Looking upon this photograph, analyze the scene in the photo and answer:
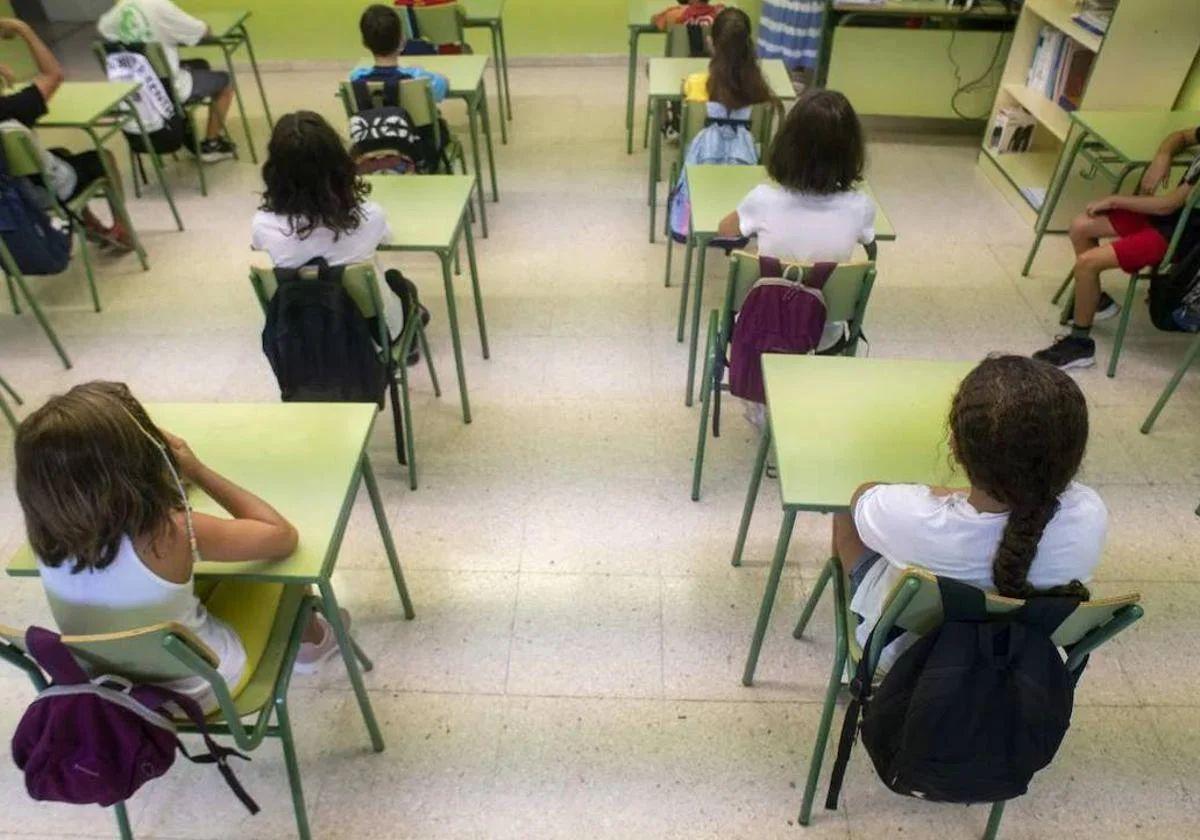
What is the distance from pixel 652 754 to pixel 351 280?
1.37 m

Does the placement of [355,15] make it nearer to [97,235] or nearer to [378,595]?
[97,235]

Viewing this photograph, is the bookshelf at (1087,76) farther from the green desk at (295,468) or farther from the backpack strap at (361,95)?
the green desk at (295,468)

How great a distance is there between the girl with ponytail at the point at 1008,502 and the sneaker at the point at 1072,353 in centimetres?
196

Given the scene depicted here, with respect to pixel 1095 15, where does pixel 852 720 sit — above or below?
below

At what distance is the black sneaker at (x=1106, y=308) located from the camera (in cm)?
A: 306

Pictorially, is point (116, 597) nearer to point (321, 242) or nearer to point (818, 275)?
Answer: point (321, 242)

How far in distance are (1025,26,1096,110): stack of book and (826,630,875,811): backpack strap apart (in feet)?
11.3

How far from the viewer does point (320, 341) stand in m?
2.06

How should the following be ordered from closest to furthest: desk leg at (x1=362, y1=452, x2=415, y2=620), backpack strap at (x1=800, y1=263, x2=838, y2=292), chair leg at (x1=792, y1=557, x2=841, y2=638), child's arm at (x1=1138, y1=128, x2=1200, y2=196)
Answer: chair leg at (x1=792, y1=557, x2=841, y2=638), desk leg at (x1=362, y1=452, x2=415, y2=620), backpack strap at (x1=800, y1=263, x2=838, y2=292), child's arm at (x1=1138, y1=128, x2=1200, y2=196)

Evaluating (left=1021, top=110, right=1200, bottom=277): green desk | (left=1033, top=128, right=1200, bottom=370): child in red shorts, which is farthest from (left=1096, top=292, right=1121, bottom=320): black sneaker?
(left=1021, top=110, right=1200, bottom=277): green desk

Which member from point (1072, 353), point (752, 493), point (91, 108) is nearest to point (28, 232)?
point (91, 108)

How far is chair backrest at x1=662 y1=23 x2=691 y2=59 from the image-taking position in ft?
13.5

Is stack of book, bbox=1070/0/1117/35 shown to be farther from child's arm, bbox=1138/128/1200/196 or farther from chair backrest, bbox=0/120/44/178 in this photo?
chair backrest, bbox=0/120/44/178

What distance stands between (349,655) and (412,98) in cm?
233
